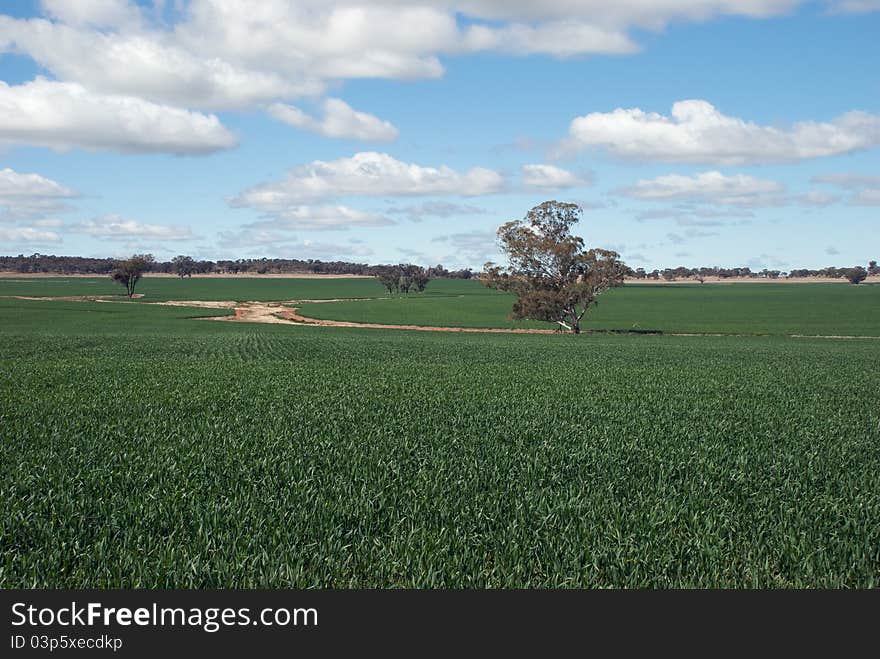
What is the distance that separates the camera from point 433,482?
10742 mm

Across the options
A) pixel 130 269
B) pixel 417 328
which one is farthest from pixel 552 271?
pixel 130 269

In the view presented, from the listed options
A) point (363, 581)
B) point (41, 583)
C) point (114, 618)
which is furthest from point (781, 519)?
point (41, 583)

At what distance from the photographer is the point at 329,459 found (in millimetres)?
12273

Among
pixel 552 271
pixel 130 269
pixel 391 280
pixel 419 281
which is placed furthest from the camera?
pixel 419 281

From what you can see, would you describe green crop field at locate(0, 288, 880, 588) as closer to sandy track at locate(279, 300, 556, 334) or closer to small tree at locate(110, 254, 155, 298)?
sandy track at locate(279, 300, 556, 334)

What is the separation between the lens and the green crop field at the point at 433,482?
7535 mm

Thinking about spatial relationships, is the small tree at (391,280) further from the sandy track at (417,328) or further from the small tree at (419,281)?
the sandy track at (417,328)

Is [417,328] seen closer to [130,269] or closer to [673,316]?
[673,316]

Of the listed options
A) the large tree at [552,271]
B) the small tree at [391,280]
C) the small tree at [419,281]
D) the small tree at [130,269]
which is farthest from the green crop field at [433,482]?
the small tree at [419,281]

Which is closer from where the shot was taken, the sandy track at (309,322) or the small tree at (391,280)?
the sandy track at (309,322)

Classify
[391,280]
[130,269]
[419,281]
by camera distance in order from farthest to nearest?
[419,281] → [391,280] → [130,269]

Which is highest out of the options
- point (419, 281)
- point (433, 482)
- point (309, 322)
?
point (419, 281)

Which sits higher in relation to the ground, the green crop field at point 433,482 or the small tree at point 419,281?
the small tree at point 419,281

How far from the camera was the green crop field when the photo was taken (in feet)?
24.7
